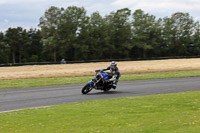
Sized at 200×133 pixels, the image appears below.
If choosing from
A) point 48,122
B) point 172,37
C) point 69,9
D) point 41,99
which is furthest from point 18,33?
point 48,122

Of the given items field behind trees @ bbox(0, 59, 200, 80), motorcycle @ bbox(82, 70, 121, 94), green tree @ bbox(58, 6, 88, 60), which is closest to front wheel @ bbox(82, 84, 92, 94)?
motorcycle @ bbox(82, 70, 121, 94)

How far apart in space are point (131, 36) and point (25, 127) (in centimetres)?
8253

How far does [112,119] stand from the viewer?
30.6ft

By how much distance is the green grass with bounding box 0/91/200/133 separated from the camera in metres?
7.96

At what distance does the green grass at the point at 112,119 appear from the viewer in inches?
313

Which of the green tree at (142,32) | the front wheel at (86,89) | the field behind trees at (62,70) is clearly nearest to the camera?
the front wheel at (86,89)

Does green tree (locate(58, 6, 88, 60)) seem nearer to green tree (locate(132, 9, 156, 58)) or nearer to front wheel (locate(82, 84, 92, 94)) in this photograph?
green tree (locate(132, 9, 156, 58))

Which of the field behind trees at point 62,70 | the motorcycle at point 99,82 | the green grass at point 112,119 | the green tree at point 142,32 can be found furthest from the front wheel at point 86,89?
the green tree at point 142,32

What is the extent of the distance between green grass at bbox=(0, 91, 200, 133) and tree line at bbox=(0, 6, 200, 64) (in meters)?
66.7

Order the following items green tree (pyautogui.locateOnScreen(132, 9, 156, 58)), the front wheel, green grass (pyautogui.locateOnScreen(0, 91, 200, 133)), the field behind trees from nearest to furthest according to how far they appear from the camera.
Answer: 1. green grass (pyautogui.locateOnScreen(0, 91, 200, 133))
2. the front wheel
3. the field behind trees
4. green tree (pyautogui.locateOnScreen(132, 9, 156, 58))

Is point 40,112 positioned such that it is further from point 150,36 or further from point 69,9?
point 150,36

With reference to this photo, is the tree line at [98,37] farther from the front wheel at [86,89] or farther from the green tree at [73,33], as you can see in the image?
the front wheel at [86,89]

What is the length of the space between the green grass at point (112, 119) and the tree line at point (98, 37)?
2627 inches

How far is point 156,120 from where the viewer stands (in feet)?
29.1
